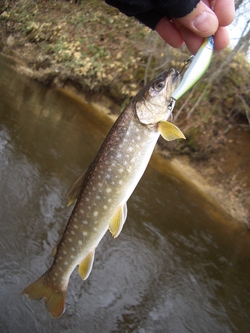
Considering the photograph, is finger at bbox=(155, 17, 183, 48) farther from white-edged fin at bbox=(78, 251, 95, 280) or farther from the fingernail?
white-edged fin at bbox=(78, 251, 95, 280)

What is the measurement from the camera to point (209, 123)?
1486 cm

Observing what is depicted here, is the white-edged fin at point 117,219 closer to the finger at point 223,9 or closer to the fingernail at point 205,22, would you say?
the fingernail at point 205,22

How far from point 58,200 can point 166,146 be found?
7302 mm

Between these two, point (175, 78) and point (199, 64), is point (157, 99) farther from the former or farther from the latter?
point (199, 64)

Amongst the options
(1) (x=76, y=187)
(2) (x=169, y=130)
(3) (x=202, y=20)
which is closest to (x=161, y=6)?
(3) (x=202, y=20)

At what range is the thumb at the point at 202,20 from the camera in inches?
83.4

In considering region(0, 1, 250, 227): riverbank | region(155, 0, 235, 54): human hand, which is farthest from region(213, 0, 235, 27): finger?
region(0, 1, 250, 227): riverbank

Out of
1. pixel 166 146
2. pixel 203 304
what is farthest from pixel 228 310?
pixel 166 146

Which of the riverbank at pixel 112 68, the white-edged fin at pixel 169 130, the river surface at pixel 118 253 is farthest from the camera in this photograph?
the riverbank at pixel 112 68

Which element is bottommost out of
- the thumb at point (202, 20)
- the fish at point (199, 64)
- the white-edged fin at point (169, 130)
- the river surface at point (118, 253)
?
the river surface at point (118, 253)

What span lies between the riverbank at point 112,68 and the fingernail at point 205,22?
1051 centimetres

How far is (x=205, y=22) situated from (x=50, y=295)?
261 cm

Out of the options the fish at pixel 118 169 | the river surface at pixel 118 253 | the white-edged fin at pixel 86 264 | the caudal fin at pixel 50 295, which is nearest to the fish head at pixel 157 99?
the fish at pixel 118 169

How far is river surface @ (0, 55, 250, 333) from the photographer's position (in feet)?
16.3
